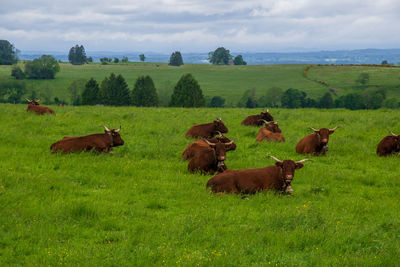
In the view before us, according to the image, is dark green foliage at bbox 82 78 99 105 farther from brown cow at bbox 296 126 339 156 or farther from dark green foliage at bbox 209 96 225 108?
brown cow at bbox 296 126 339 156

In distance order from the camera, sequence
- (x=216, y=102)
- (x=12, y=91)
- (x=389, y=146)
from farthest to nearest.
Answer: (x=216, y=102) → (x=12, y=91) → (x=389, y=146)

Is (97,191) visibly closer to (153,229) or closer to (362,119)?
(153,229)

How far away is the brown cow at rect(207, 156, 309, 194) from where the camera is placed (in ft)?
34.4

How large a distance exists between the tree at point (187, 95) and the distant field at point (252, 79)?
3274 centimetres

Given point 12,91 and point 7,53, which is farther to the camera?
point 7,53

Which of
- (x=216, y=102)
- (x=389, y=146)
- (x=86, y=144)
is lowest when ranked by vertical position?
(x=216, y=102)

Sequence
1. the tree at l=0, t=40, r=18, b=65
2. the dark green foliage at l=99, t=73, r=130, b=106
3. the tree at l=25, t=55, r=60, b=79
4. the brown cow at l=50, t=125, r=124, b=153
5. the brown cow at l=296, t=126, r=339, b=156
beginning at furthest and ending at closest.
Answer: the tree at l=0, t=40, r=18, b=65 → the tree at l=25, t=55, r=60, b=79 → the dark green foliage at l=99, t=73, r=130, b=106 → the brown cow at l=296, t=126, r=339, b=156 → the brown cow at l=50, t=125, r=124, b=153

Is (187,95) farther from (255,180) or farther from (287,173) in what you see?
(287,173)

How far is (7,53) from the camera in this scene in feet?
607

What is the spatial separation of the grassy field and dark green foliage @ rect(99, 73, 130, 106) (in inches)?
2616

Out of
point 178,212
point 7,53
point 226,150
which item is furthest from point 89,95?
point 7,53

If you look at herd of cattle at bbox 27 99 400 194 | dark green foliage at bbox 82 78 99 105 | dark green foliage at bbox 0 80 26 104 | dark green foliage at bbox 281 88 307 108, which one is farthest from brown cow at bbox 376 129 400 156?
dark green foliage at bbox 0 80 26 104

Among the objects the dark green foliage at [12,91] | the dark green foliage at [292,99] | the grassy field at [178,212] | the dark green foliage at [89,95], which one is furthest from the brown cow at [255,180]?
the dark green foliage at [12,91]

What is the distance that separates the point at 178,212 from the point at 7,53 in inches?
7879
